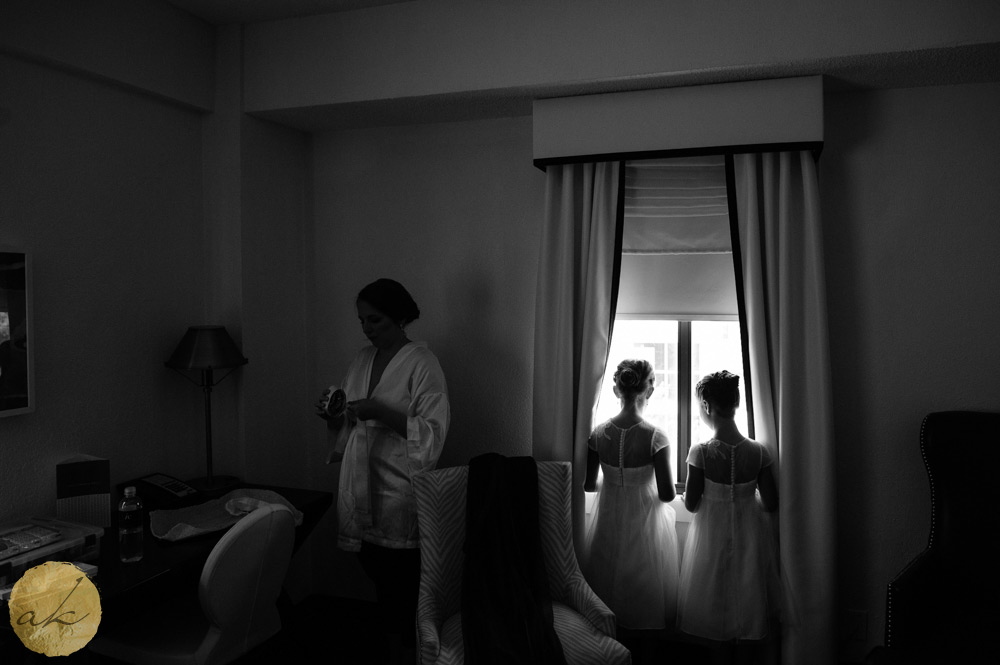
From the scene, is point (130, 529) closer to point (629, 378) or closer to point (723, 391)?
point (629, 378)

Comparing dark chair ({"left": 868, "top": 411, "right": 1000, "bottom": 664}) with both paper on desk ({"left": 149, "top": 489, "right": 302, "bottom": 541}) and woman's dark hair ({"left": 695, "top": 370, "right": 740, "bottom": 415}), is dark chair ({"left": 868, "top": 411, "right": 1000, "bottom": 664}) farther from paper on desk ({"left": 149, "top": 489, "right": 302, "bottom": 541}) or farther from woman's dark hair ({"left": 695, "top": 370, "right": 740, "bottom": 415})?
paper on desk ({"left": 149, "top": 489, "right": 302, "bottom": 541})

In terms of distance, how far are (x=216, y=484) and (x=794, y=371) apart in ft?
8.03

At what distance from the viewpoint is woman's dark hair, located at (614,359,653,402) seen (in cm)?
279

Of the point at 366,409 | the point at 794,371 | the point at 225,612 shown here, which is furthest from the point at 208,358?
the point at 794,371

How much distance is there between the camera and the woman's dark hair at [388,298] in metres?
2.74

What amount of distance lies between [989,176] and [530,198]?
5.90ft

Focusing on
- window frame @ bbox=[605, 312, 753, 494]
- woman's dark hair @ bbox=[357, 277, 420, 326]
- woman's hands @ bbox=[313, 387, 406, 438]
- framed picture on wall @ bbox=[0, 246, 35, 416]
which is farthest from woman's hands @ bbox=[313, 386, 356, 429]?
window frame @ bbox=[605, 312, 753, 494]

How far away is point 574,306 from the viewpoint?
2.92 metres

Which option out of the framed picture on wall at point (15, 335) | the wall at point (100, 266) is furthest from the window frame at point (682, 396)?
the framed picture on wall at point (15, 335)

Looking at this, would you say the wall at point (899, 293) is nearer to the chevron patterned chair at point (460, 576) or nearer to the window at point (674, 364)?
the window at point (674, 364)

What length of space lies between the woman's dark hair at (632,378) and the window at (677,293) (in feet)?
0.46

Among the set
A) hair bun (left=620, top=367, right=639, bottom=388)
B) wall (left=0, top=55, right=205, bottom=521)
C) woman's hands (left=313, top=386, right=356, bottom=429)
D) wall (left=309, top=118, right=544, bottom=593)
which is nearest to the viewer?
wall (left=0, top=55, right=205, bottom=521)

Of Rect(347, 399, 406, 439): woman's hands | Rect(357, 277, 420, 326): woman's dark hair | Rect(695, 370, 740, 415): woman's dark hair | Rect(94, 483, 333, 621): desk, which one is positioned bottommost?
Rect(94, 483, 333, 621): desk

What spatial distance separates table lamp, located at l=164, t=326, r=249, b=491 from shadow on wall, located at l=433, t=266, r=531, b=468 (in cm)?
93
